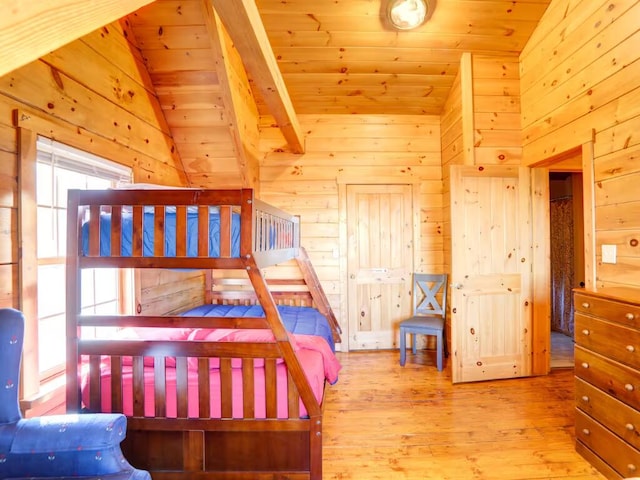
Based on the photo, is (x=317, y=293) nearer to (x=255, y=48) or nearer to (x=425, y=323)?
(x=425, y=323)

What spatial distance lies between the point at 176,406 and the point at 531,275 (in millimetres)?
3148

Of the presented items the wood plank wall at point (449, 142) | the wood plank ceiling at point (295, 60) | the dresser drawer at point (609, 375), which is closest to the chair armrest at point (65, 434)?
the wood plank ceiling at point (295, 60)

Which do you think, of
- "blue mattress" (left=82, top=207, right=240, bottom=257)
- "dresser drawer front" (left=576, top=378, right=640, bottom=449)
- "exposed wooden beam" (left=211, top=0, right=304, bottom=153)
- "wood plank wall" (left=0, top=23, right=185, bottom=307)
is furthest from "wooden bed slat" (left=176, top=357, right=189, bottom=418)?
"dresser drawer front" (left=576, top=378, right=640, bottom=449)

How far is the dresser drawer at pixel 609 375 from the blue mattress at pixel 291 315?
1729 millimetres

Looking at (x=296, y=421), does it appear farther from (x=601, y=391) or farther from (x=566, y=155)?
(x=566, y=155)

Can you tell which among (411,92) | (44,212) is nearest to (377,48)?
(411,92)

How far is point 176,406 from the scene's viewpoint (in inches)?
63.0

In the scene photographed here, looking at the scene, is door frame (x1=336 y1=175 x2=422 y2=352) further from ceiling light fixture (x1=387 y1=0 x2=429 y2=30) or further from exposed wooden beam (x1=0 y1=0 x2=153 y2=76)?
exposed wooden beam (x1=0 y1=0 x2=153 y2=76)

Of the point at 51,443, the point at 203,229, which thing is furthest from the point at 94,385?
the point at 203,229

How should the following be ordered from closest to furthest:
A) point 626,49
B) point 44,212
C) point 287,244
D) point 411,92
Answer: point 44,212 → point 626,49 → point 287,244 → point 411,92

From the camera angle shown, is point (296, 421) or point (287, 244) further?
point (287, 244)

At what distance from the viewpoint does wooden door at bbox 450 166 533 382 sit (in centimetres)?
296

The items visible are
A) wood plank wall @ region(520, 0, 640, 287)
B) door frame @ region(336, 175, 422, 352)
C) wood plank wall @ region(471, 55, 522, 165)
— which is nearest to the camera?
wood plank wall @ region(520, 0, 640, 287)

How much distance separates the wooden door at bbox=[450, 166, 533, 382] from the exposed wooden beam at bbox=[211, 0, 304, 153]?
1.71 metres
